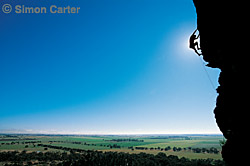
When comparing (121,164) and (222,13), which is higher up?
(222,13)

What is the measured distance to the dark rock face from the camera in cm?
681

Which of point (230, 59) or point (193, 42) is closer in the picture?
point (230, 59)

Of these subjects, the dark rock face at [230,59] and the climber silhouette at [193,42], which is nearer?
the dark rock face at [230,59]

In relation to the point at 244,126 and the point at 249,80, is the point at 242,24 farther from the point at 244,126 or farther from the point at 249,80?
the point at 244,126

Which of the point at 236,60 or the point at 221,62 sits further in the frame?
the point at 221,62

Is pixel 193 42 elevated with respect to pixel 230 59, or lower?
elevated

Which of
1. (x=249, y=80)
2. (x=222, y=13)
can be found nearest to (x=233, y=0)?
(x=222, y=13)

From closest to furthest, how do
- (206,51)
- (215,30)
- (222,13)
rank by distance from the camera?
(222,13) → (215,30) → (206,51)

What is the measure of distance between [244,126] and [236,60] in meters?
3.13

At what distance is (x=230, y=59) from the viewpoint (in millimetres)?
7727

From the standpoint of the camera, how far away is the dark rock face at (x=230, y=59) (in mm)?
6812

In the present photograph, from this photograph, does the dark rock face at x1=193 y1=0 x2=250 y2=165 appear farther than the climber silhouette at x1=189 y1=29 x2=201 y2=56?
No

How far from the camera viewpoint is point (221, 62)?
28.4 feet

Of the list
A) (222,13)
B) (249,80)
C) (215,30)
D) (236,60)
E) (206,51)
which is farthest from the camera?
(206,51)
